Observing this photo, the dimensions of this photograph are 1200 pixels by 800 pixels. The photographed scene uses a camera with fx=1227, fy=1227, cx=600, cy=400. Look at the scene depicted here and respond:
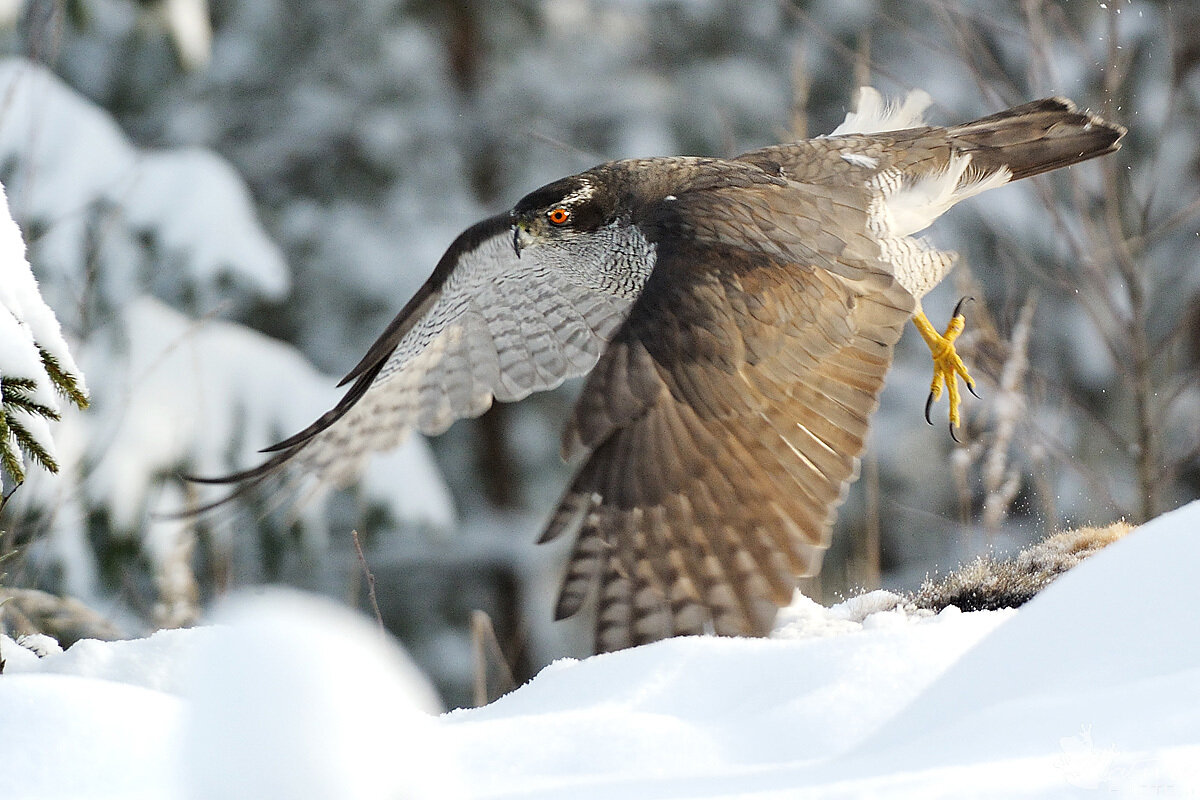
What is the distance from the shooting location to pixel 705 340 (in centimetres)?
293

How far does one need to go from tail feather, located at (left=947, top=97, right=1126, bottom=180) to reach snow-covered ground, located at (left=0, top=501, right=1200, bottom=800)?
2187 mm

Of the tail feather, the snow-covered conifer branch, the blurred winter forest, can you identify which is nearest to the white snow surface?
the blurred winter forest

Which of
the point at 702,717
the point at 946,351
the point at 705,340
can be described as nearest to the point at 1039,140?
the point at 946,351

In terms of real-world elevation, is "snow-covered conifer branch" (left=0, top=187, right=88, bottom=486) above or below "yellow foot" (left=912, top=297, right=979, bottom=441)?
above

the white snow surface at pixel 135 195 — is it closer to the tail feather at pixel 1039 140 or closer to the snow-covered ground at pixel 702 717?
the tail feather at pixel 1039 140

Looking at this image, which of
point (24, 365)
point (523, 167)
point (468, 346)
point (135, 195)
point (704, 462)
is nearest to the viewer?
point (24, 365)

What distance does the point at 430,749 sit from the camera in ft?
6.15

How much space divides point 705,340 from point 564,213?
1084 millimetres

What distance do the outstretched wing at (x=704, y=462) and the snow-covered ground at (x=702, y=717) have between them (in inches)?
11.4

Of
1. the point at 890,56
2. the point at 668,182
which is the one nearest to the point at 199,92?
the point at 890,56

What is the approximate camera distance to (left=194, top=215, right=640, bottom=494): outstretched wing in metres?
4.17

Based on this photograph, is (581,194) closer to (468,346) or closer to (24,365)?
(468,346)

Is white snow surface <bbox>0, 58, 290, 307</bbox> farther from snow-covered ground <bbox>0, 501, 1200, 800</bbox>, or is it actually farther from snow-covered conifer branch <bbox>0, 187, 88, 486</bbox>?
snow-covered ground <bbox>0, 501, 1200, 800</bbox>

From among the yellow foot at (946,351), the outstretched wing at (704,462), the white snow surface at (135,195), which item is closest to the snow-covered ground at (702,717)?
the outstretched wing at (704,462)
